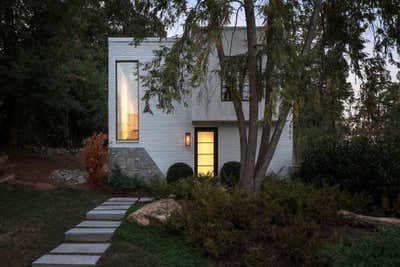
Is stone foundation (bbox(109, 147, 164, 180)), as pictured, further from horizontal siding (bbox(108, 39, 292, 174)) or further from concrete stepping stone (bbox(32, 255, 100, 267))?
concrete stepping stone (bbox(32, 255, 100, 267))

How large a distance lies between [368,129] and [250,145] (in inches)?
232

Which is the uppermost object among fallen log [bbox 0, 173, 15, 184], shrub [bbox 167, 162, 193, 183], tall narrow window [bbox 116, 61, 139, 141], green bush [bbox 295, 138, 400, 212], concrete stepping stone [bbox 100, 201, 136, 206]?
tall narrow window [bbox 116, 61, 139, 141]

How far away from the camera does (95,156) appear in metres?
9.42

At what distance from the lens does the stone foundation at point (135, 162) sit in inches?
387

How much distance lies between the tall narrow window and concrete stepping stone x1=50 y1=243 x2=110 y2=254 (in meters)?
5.57

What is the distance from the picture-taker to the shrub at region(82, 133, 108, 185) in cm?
935

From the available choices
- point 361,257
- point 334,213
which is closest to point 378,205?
point 334,213

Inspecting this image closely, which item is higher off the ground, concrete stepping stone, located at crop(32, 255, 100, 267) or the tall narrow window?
the tall narrow window

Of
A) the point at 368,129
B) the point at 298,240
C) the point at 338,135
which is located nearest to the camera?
the point at 298,240

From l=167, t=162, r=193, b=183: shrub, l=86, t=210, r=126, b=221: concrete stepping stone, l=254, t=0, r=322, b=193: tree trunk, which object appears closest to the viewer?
l=86, t=210, r=126, b=221: concrete stepping stone

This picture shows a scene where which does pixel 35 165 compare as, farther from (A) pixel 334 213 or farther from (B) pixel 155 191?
(A) pixel 334 213

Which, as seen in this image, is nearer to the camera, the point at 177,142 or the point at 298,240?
the point at 298,240

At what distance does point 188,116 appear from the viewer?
32.9 ft

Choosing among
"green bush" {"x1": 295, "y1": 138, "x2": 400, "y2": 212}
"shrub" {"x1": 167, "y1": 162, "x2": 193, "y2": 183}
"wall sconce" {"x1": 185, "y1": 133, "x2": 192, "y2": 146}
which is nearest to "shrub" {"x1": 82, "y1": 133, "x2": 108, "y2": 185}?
"shrub" {"x1": 167, "y1": 162, "x2": 193, "y2": 183}
